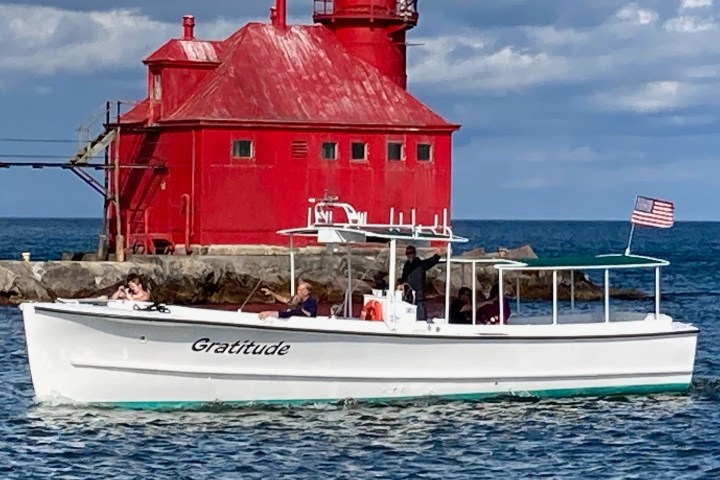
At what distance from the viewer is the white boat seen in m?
20.9

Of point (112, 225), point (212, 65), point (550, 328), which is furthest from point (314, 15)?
point (550, 328)

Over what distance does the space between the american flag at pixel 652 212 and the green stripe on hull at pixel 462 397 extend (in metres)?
2.32

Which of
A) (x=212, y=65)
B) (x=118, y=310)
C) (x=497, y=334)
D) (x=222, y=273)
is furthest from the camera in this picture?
(x=212, y=65)

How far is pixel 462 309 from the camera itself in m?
23.2

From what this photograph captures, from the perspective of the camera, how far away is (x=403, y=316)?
71.8 feet

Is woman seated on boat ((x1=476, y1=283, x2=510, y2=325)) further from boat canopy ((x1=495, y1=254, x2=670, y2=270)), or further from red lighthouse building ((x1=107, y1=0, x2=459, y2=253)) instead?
red lighthouse building ((x1=107, y1=0, x2=459, y2=253))

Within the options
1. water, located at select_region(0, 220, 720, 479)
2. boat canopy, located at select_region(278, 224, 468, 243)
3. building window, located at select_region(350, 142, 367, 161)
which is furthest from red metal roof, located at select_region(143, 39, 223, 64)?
boat canopy, located at select_region(278, 224, 468, 243)

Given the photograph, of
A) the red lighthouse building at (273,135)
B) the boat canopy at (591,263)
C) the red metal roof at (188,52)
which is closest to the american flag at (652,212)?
the boat canopy at (591,263)

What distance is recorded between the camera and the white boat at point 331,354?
20922 millimetres

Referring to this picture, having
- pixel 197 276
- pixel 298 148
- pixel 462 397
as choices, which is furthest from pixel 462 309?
pixel 298 148

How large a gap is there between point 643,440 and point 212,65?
24056 millimetres

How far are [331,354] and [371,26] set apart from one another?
79.4ft

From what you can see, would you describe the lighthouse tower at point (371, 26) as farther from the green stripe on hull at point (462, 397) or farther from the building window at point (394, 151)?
Result: the green stripe on hull at point (462, 397)

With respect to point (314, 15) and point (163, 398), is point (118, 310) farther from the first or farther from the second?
point (314, 15)
